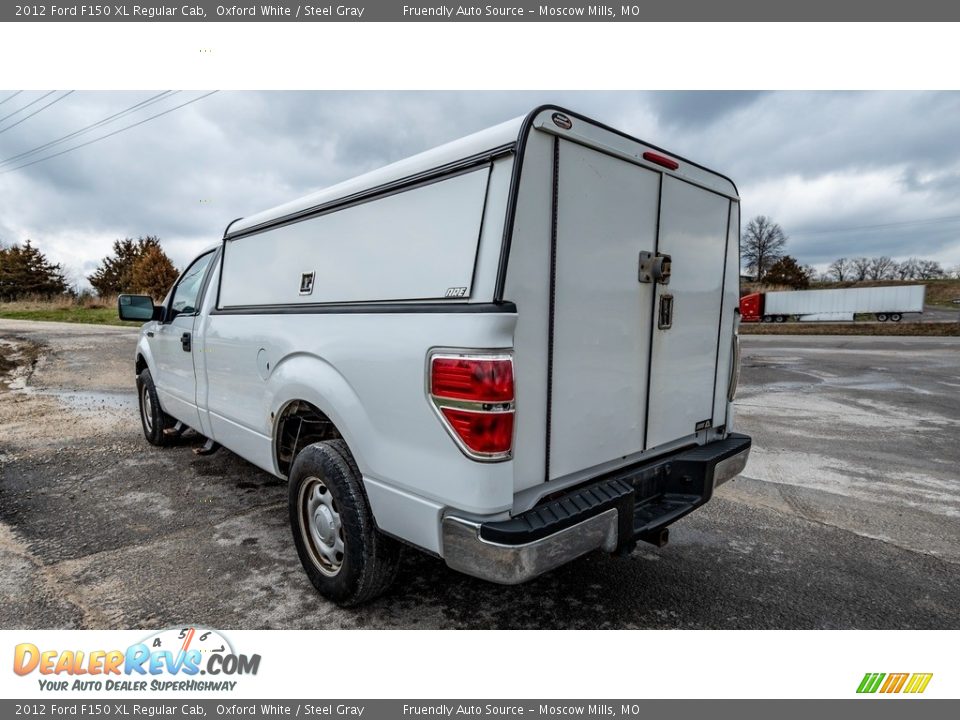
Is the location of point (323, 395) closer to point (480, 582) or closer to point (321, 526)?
point (321, 526)

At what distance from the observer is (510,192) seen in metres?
2.04

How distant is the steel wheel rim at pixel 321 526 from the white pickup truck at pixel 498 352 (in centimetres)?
1

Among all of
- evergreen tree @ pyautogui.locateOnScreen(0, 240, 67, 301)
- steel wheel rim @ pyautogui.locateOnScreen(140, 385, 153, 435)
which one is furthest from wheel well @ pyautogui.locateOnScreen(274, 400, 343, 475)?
evergreen tree @ pyautogui.locateOnScreen(0, 240, 67, 301)

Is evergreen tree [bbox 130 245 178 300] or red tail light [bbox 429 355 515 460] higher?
evergreen tree [bbox 130 245 178 300]

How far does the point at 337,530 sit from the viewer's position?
2756 millimetres

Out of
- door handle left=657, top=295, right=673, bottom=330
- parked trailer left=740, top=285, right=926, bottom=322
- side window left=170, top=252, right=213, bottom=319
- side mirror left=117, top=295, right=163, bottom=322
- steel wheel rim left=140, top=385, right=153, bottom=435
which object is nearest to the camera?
door handle left=657, top=295, right=673, bottom=330

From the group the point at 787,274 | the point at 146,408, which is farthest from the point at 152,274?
the point at 787,274

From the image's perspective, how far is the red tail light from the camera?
199 cm

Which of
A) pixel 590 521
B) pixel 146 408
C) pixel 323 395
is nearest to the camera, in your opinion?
pixel 590 521

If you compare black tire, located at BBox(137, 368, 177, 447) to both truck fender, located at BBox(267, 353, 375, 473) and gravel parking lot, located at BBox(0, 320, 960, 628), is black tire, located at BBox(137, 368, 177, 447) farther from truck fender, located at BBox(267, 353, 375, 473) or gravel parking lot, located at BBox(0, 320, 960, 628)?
truck fender, located at BBox(267, 353, 375, 473)

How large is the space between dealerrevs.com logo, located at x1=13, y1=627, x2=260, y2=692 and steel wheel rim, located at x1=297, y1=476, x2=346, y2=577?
565mm

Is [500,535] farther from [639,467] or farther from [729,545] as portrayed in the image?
[729,545]

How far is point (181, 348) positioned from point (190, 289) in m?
0.52

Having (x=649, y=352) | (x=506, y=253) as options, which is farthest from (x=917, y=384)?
(x=506, y=253)
